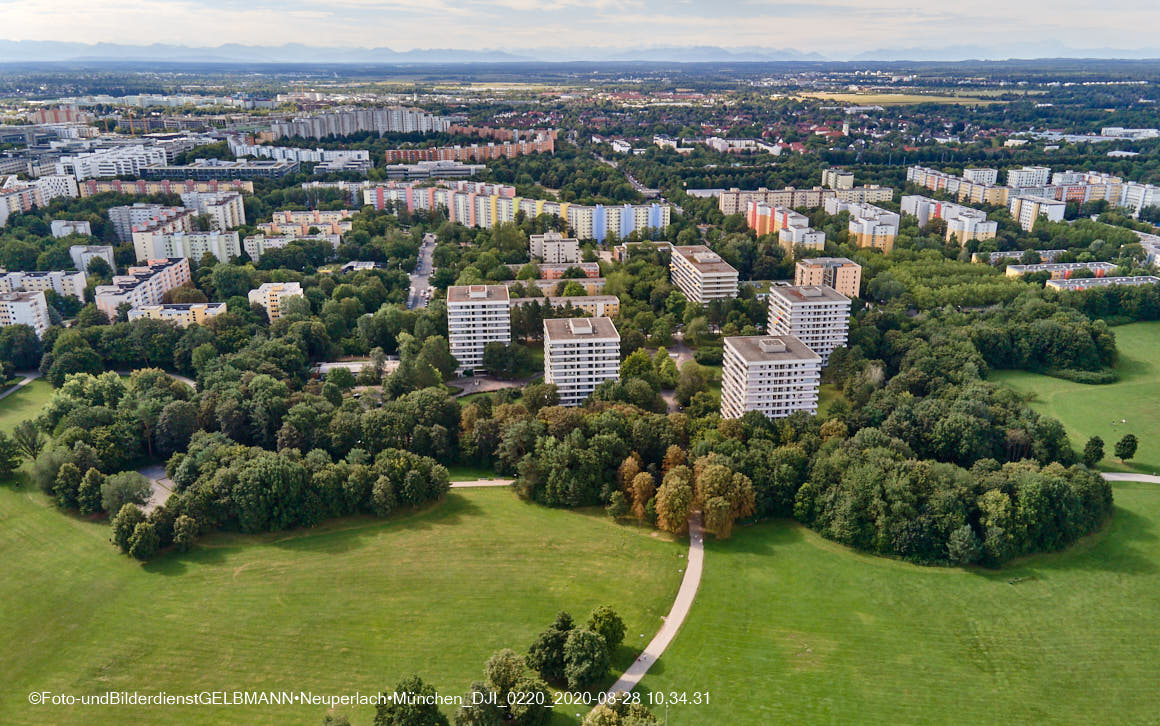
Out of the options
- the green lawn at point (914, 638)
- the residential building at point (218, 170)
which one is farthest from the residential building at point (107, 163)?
the green lawn at point (914, 638)

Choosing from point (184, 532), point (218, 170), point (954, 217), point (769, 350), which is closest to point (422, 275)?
point (769, 350)

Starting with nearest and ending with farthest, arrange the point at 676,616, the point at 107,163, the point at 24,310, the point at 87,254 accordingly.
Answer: the point at 676,616 → the point at 24,310 → the point at 87,254 → the point at 107,163

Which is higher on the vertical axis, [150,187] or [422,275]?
[150,187]

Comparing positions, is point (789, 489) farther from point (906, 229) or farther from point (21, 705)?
point (906, 229)

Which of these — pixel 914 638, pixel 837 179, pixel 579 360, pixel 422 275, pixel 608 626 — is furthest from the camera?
pixel 837 179

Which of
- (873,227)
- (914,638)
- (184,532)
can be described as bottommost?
(914,638)

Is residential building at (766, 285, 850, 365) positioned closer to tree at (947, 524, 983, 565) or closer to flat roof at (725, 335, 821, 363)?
flat roof at (725, 335, 821, 363)

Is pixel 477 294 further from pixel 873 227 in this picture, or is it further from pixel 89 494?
pixel 873 227

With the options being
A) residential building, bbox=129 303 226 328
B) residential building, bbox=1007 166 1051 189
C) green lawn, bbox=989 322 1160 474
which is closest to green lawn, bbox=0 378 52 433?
residential building, bbox=129 303 226 328
